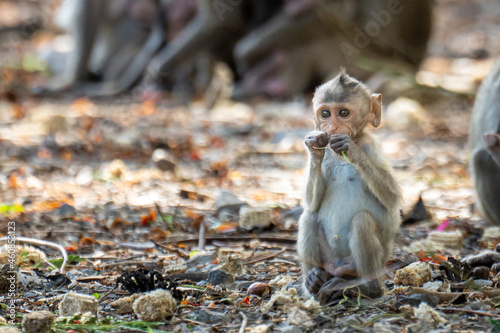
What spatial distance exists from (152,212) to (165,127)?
3972 millimetres

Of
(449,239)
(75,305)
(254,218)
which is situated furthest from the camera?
(254,218)

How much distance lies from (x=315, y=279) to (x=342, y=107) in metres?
0.75

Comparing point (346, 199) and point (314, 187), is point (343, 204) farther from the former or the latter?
point (314, 187)

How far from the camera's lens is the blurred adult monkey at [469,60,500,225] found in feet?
14.9

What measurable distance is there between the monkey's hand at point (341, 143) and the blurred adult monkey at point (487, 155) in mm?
1517

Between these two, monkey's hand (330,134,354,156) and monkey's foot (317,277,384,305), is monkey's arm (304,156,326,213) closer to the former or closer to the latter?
monkey's hand (330,134,354,156)

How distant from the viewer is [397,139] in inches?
315

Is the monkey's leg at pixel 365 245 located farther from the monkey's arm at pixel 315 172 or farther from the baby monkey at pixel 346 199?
the monkey's arm at pixel 315 172

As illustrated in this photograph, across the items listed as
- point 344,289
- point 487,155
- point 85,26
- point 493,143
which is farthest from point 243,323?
point 85,26

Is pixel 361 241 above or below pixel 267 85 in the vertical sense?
below

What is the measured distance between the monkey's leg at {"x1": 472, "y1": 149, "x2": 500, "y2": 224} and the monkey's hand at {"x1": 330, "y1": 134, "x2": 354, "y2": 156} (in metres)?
1.81

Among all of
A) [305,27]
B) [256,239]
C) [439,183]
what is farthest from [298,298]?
[305,27]

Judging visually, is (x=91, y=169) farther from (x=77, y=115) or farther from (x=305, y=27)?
(x=305, y=27)

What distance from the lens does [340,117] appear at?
124 inches
